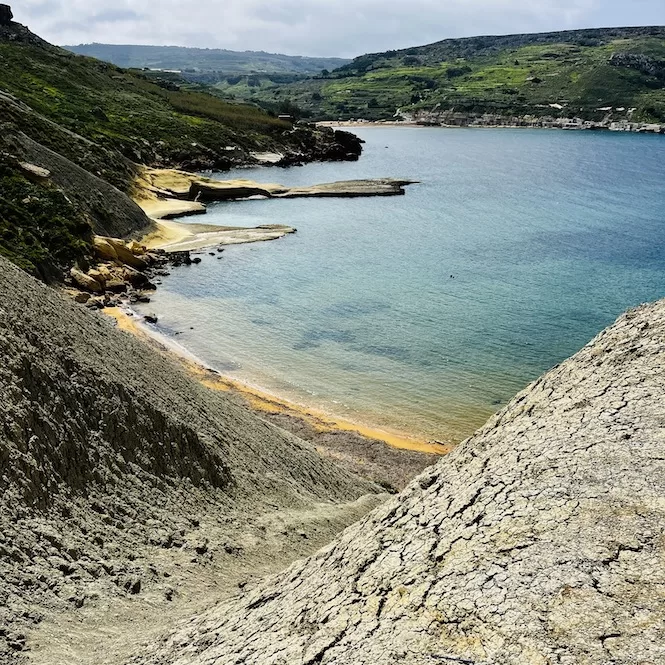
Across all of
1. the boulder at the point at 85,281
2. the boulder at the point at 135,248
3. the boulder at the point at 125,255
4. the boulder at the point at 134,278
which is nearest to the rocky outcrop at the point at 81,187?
the boulder at the point at 135,248

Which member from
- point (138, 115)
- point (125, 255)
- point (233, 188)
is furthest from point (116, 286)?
point (138, 115)

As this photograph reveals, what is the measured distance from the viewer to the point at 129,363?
16.6m

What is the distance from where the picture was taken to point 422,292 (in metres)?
46.6

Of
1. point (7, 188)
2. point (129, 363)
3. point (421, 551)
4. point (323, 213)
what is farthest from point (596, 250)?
point (421, 551)

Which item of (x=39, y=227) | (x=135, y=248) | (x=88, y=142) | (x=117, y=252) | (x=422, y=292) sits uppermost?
(x=88, y=142)

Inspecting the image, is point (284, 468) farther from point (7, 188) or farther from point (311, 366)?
point (7, 188)

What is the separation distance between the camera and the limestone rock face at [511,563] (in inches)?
215

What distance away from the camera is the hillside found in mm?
40500

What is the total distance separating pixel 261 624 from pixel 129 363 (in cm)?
1009

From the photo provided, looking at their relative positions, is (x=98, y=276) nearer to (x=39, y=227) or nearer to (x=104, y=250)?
(x=104, y=250)

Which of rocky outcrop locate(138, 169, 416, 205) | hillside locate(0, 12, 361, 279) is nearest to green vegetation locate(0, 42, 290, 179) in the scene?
hillside locate(0, 12, 361, 279)

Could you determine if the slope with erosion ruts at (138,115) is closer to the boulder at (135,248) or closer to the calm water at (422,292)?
the calm water at (422,292)

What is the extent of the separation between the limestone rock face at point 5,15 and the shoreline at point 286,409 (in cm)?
11805

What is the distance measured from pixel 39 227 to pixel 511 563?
39724mm
